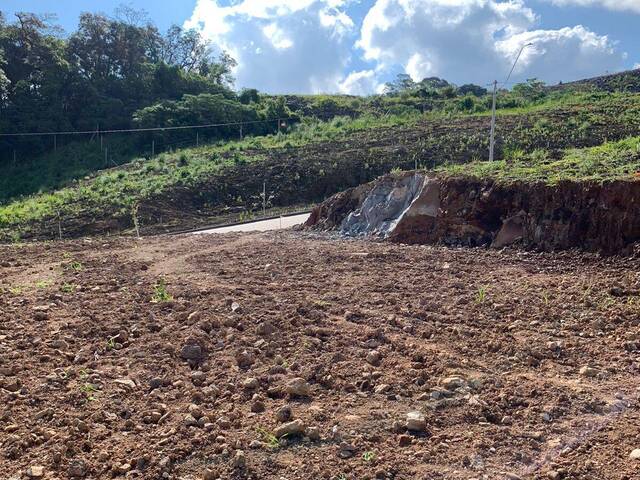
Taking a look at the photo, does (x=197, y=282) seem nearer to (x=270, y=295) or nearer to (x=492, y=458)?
(x=270, y=295)

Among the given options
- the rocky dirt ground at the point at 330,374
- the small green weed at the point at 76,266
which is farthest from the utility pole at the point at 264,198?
the rocky dirt ground at the point at 330,374

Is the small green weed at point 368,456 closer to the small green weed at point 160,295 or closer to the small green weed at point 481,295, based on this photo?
the small green weed at point 481,295

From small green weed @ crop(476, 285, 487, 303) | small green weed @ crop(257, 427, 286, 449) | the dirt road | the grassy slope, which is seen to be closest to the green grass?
the grassy slope

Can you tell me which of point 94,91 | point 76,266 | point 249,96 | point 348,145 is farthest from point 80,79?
point 76,266

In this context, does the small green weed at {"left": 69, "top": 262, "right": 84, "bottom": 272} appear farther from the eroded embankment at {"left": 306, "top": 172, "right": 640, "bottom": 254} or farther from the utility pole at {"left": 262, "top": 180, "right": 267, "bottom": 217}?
the utility pole at {"left": 262, "top": 180, "right": 267, "bottom": 217}

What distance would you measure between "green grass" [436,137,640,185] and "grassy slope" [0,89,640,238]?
117 inches

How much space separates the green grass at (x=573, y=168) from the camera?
10.1 m

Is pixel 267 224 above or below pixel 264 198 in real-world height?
below

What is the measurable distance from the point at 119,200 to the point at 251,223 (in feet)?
19.2

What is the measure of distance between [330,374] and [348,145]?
26.0 metres

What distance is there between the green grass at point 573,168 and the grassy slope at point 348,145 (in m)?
2.96

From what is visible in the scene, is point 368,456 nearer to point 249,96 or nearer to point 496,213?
point 496,213

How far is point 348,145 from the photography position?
30.5 metres

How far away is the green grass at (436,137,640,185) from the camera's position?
10080 mm
